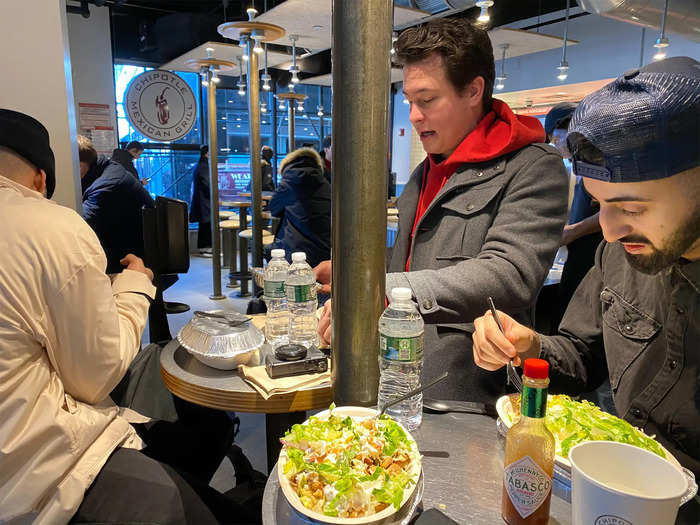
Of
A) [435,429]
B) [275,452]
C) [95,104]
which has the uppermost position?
[95,104]

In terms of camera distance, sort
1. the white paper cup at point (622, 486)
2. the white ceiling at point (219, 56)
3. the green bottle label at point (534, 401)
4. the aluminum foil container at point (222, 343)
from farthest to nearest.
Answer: the white ceiling at point (219, 56), the aluminum foil container at point (222, 343), the green bottle label at point (534, 401), the white paper cup at point (622, 486)

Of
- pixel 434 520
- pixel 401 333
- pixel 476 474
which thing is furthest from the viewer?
pixel 401 333

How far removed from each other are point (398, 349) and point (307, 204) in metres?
3.48

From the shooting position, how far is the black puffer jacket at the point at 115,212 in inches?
162

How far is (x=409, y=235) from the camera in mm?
1890

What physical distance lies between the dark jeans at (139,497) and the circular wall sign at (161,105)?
9.06 meters

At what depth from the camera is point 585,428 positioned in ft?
3.27

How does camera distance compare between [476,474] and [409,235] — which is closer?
[476,474]

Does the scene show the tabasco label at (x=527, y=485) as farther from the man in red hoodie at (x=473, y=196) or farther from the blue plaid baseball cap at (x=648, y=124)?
the man in red hoodie at (x=473, y=196)

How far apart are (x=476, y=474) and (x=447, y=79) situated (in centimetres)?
122

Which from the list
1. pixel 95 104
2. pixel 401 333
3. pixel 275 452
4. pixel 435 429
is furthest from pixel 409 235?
pixel 95 104

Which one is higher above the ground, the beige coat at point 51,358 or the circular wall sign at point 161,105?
the circular wall sign at point 161,105

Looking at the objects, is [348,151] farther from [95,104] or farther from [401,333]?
[95,104]

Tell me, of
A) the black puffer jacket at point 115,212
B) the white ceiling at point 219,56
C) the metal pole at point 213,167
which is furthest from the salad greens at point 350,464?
the white ceiling at point 219,56
